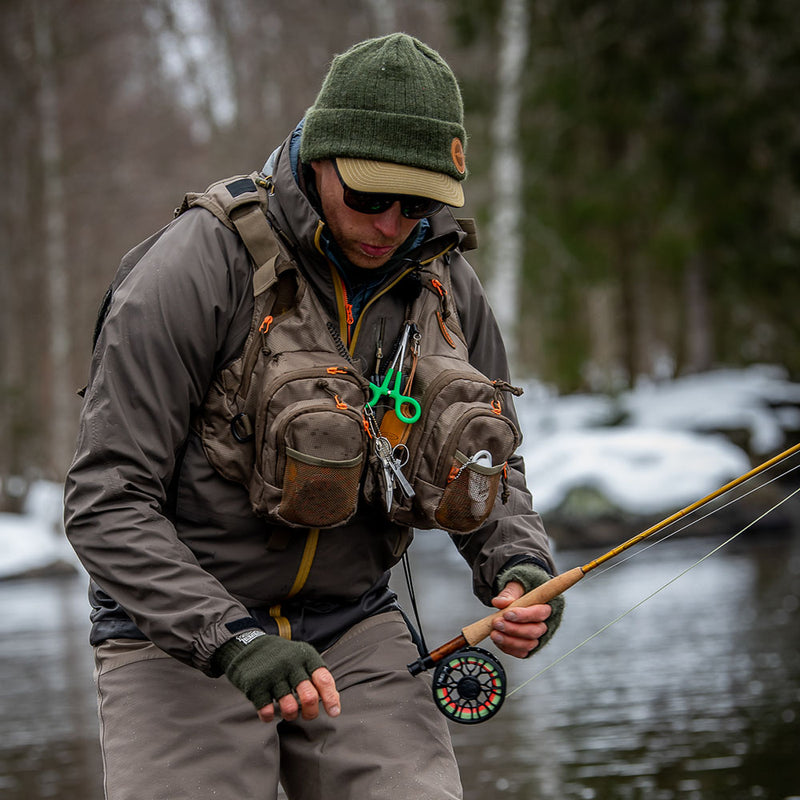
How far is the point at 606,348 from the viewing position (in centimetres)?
3791

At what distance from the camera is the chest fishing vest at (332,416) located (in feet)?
8.85

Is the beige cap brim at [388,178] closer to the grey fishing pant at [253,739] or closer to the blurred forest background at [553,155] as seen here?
the grey fishing pant at [253,739]

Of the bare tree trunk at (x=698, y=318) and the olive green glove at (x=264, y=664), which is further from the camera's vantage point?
the bare tree trunk at (x=698, y=318)

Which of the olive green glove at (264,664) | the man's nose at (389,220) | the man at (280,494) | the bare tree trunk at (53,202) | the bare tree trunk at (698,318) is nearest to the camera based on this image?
the olive green glove at (264,664)

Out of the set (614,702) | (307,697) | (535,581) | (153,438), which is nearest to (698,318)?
(614,702)

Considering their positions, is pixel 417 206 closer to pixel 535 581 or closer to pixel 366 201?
pixel 366 201

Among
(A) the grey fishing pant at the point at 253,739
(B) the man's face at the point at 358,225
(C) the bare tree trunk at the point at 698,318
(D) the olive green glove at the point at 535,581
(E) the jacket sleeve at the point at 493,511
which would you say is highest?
(C) the bare tree trunk at the point at 698,318

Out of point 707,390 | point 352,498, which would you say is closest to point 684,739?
point 352,498

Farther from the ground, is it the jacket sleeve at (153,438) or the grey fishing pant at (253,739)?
the jacket sleeve at (153,438)

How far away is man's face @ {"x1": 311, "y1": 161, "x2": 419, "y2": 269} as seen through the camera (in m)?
2.78

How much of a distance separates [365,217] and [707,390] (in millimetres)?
17172

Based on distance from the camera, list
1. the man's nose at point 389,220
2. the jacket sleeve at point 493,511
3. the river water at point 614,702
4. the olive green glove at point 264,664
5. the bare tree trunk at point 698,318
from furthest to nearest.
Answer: the bare tree trunk at point 698,318
the river water at point 614,702
the jacket sleeve at point 493,511
the man's nose at point 389,220
the olive green glove at point 264,664

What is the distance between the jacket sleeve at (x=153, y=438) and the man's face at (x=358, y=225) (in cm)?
23

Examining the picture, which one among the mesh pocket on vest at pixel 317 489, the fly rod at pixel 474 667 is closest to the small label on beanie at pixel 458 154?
the mesh pocket on vest at pixel 317 489
